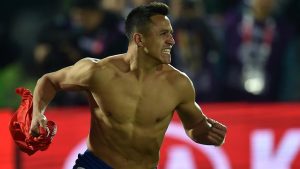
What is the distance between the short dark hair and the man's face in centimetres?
3

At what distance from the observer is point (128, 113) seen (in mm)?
6051

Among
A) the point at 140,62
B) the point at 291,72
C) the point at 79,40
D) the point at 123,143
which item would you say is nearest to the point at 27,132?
the point at 123,143

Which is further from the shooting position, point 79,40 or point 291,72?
point 291,72

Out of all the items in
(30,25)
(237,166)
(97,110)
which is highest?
(97,110)

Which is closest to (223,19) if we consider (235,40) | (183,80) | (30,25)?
(235,40)

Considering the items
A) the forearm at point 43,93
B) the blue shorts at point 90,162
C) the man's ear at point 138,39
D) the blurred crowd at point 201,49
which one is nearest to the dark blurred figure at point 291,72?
the blurred crowd at point 201,49

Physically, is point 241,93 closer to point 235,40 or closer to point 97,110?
point 235,40

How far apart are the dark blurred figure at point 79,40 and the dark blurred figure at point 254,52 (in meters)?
1.09

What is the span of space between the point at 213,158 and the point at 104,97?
2.63m

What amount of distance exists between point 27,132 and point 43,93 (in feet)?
0.99

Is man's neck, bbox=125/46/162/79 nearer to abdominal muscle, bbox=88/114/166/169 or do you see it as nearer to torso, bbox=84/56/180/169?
torso, bbox=84/56/180/169

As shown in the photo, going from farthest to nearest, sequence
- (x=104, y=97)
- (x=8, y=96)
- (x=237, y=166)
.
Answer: (x=8, y=96), (x=237, y=166), (x=104, y=97)

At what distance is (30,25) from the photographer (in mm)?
9562

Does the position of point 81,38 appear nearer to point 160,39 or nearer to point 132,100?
point 132,100
